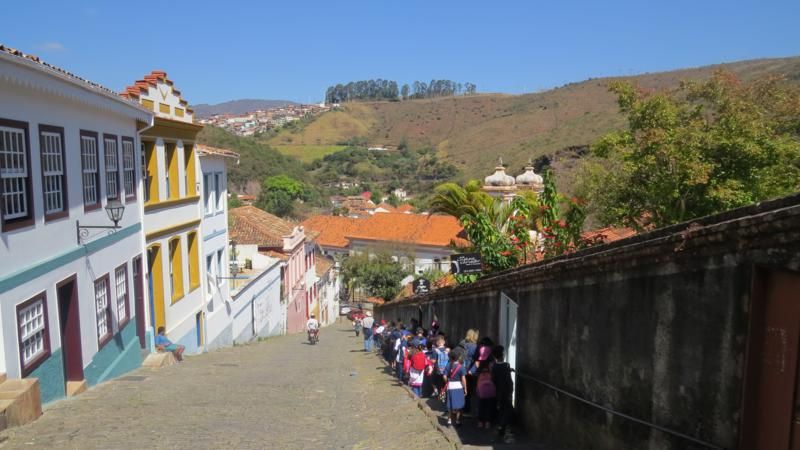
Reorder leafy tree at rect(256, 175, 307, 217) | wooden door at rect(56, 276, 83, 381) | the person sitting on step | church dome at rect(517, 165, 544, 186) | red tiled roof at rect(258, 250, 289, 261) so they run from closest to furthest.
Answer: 1. wooden door at rect(56, 276, 83, 381)
2. the person sitting on step
3. church dome at rect(517, 165, 544, 186)
4. red tiled roof at rect(258, 250, 289, 261)
5. leafy tree at rect(256, 175, 307, 217)

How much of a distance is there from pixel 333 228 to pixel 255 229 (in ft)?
95.9

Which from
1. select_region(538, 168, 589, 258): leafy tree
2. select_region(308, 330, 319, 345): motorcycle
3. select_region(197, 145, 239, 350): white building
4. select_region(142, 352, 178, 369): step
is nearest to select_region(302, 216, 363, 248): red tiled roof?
select_region(308, 330, 319, 345): motorcycle

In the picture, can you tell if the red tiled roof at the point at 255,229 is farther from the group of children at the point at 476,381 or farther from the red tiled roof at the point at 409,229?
the group of children at the point at 476,381

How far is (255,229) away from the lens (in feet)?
109

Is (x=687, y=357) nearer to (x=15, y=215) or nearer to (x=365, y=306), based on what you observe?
(x=15, y=215)

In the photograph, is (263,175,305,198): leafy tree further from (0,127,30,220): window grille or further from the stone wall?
the stone wall

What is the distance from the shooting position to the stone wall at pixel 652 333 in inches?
181

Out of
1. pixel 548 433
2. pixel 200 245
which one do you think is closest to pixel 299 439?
pixel 548 433

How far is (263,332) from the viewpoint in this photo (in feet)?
94.7

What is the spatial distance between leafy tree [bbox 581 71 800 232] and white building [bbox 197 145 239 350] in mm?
12345

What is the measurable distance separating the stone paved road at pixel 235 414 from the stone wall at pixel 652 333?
1.70 metres

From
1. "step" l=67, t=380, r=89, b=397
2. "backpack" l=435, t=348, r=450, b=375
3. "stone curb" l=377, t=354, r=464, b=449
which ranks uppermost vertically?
"backpack" l=435, t=348, r=450, b=375

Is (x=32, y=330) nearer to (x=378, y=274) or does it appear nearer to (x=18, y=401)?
(x=18, y=401)

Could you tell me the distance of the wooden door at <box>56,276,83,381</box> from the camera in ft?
36.4
